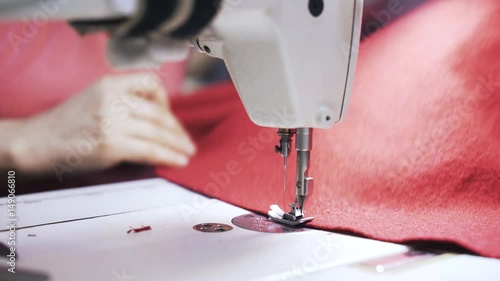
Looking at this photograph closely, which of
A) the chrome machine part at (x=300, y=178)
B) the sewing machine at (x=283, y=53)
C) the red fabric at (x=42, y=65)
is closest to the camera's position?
the sewing machine at (x=283, y=53)

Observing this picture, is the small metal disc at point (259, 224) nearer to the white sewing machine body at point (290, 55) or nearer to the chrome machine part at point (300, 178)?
the chrome machine part at point (300, 178)

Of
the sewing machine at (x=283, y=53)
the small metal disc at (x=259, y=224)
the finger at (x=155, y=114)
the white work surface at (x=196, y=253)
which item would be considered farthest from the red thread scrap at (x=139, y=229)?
the finger at (x=155, y=114)

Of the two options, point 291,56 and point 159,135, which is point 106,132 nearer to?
point 159,135

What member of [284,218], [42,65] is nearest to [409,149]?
[284,218]

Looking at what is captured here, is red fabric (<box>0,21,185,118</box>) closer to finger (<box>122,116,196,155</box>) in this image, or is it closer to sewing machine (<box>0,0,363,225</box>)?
finger (<box>122,116,196,155</box>)

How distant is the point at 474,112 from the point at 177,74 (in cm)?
113

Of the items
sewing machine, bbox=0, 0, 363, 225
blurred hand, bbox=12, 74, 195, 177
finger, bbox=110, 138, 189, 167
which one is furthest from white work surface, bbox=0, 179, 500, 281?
finger, bbox=110, 138, 189, 167

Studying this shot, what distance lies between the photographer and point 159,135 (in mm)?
1901

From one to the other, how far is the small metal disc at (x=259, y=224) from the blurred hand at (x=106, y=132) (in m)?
0.75

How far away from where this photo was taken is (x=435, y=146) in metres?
1.36

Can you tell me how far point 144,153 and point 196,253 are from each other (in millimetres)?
998

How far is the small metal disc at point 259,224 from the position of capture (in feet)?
3.39

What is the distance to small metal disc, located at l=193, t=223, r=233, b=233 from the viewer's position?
40.3 inches

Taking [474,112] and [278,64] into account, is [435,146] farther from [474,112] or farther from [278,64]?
[278,64]
